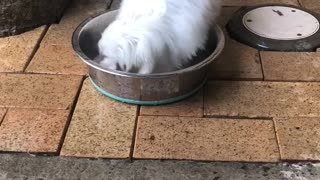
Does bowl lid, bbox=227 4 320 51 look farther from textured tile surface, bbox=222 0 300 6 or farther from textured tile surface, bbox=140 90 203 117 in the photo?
textured tile surface, bbox=140 90 203 117

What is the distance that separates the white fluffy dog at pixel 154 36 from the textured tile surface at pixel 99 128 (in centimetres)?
11

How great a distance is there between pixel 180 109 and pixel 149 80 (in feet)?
0.43

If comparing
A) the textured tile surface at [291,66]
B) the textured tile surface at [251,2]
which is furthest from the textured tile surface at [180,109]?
the textured tile surface at [251,2]

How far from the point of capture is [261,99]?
1.42 metres

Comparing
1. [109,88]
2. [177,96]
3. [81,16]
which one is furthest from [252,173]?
[81,16]

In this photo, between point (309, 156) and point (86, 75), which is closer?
point (309, 156)

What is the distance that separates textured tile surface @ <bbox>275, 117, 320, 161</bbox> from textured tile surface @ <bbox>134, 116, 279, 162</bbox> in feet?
0.07

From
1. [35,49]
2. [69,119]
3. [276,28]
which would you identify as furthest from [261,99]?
[35,49]

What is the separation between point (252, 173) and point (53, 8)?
964mm

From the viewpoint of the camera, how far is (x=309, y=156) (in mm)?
1216

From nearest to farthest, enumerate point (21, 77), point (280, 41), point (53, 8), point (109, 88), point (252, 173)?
point (252, 173), point (109, 88), point (21, 77), point (280, 41), point (53, 8)

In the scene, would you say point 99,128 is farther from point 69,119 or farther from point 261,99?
point 261,99

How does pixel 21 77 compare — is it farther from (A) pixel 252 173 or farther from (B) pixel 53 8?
(A) pixel 252 173

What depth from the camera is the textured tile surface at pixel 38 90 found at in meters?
1.40
